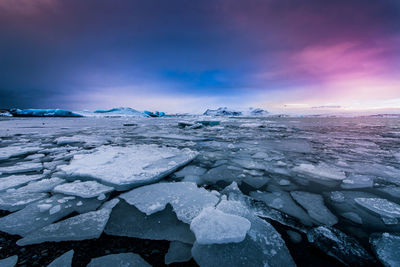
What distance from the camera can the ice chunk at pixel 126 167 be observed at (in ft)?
6.28

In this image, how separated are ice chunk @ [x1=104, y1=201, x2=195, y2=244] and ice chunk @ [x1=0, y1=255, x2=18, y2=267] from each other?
43 cm

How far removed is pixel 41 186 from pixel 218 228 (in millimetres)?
1980

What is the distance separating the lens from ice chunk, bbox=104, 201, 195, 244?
1.13 metres

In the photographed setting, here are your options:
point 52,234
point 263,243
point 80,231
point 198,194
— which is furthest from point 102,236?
point 263,243

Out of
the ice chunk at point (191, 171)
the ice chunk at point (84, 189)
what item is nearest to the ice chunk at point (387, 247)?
the ice chunk at point (191, 171)

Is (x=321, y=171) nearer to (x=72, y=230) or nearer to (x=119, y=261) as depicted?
(x=119, y=261)

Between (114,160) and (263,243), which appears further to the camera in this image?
(114,160)

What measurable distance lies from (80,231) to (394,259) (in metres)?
1.98

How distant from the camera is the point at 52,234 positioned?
1.10m

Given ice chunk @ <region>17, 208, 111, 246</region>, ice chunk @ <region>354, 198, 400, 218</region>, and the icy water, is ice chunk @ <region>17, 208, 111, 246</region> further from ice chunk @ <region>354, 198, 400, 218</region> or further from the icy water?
ice chunk @ <region>354, 198, 400, 218</region>

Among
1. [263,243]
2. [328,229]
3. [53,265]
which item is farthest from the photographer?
[328,229]

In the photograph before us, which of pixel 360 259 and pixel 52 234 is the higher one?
pixel 52 234

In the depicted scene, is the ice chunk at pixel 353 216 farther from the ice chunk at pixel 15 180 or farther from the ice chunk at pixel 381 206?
the ice chunk at pixel 15 180

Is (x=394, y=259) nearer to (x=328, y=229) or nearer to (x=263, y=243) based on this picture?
(x=328, y=229)
